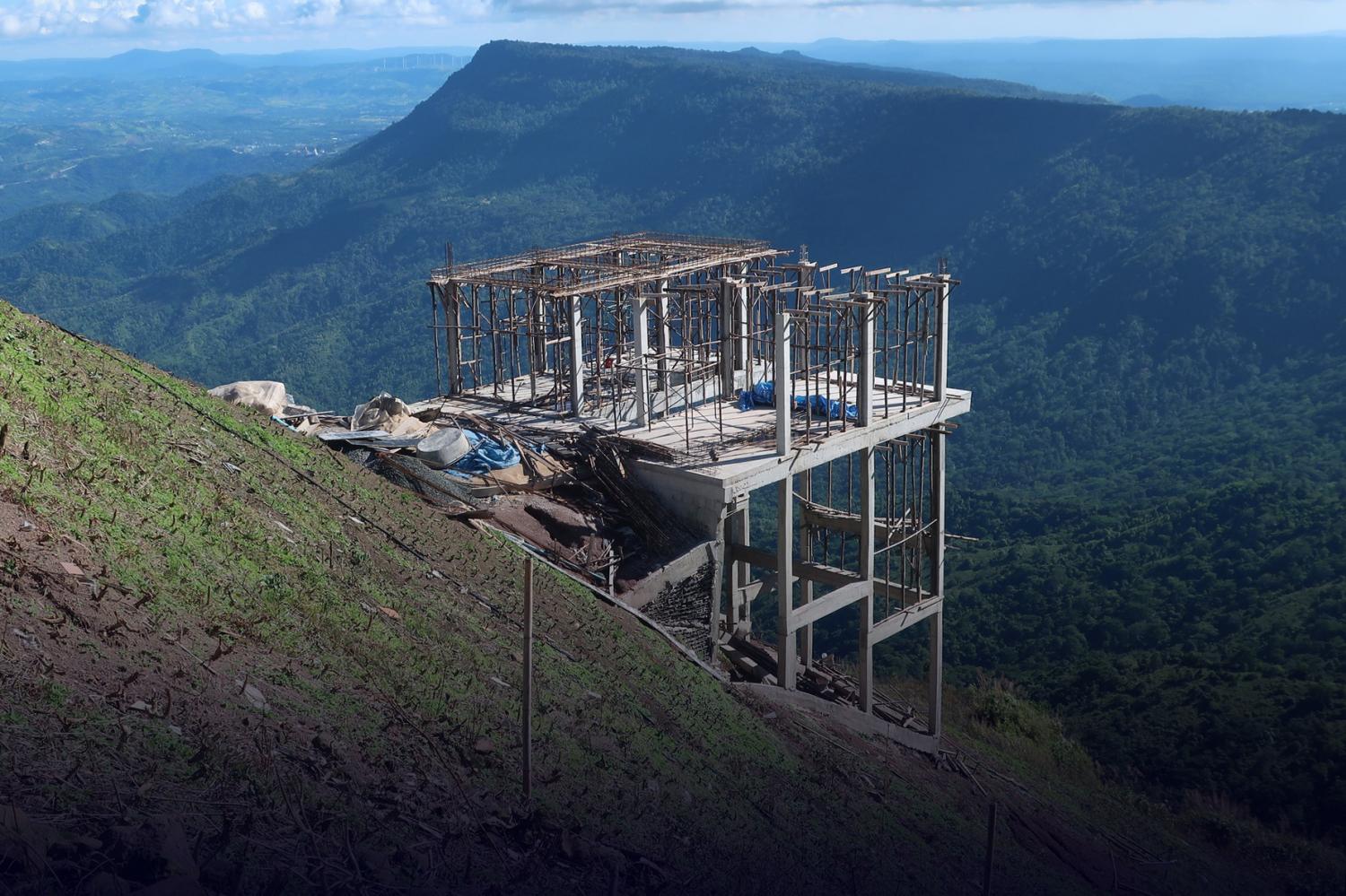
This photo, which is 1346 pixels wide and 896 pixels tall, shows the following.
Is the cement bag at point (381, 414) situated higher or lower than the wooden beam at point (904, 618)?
higher

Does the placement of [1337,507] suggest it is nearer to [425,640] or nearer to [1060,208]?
[425,640]

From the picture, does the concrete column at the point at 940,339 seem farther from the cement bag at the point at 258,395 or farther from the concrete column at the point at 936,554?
the cement bag at the point at 258,395

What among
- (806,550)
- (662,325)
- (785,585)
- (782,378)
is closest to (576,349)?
(662,325)

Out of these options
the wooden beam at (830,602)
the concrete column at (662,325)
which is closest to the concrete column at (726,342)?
the concrete column at (662,325)

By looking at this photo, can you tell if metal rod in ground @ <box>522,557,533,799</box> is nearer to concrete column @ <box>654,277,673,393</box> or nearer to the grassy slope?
the grassy slope

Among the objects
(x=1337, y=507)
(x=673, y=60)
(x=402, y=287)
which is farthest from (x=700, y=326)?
(x=673, y=60)

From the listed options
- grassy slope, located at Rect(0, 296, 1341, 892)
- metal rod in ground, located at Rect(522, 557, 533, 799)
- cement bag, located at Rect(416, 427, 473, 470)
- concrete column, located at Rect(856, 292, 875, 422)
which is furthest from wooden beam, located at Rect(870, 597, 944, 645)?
metal rod in ground, located at Rect(522, 557, 533, 799)
